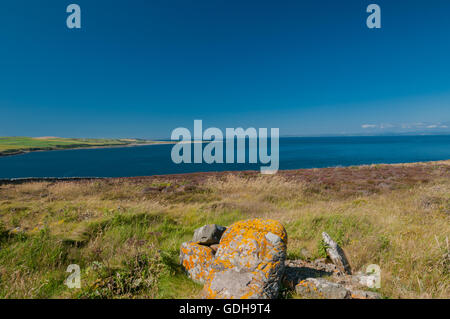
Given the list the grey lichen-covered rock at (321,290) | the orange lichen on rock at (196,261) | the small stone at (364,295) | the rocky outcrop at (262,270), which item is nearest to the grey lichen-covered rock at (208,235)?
the rocky outcrop at (262,270)

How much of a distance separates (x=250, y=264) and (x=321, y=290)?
3.71 feet

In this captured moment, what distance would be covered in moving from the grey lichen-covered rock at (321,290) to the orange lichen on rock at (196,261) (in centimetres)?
151

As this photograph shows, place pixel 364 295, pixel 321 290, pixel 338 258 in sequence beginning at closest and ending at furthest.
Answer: pixel 364 295
pixel 321 290
pixel 338 258

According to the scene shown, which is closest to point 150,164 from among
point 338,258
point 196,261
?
point 196,261

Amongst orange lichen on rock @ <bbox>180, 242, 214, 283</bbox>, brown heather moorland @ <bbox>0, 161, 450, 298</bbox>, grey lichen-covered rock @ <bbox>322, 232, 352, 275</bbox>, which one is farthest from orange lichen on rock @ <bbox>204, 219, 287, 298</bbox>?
grey lichen-covered rock @ <bbox>322, 232, 352, 275</bbox>

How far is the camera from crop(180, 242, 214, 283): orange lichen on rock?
130 inches

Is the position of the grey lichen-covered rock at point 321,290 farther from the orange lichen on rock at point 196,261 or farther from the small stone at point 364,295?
the orange lichen on rock at point 196,261

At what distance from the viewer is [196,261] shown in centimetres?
344

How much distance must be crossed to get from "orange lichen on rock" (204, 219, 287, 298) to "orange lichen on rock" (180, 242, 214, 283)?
1.16 feet

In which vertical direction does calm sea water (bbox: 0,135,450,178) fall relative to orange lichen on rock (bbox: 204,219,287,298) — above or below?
below

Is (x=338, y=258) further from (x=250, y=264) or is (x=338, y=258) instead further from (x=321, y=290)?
(x=250, y=264)

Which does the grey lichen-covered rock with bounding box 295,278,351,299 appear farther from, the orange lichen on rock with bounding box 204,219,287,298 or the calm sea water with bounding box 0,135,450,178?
the calm sea water with bounding box 0,135,450,178

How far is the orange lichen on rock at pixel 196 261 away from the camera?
331cm
